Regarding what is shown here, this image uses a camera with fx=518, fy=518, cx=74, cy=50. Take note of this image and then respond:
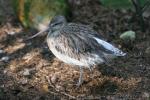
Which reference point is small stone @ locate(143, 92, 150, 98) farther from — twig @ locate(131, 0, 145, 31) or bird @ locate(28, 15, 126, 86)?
twig @ locate(131, 0, 145, 31)

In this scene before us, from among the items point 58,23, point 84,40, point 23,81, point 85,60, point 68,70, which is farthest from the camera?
point 68,70

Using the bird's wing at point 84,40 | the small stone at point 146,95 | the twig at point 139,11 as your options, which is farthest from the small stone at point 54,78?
the twig at point 139,11

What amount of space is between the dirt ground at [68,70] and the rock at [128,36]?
0.08 m

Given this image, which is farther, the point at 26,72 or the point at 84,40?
the point at 26,72

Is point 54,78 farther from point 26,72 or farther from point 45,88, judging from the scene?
point 26,72

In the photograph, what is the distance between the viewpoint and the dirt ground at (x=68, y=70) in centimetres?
595

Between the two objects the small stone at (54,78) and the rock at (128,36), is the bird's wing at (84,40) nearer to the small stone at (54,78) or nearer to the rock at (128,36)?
the small stone at (54,78)

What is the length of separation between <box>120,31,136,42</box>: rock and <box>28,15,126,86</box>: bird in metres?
1.21

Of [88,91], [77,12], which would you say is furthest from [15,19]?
[88,91]

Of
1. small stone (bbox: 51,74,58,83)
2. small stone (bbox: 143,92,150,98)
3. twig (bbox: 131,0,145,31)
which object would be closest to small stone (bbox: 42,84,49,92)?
small stone (bbox: 51,74,58,83)

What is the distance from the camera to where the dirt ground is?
595cm

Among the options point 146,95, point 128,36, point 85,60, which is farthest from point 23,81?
point 128,36

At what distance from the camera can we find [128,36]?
7234mm

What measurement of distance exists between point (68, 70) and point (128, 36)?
1.18m
